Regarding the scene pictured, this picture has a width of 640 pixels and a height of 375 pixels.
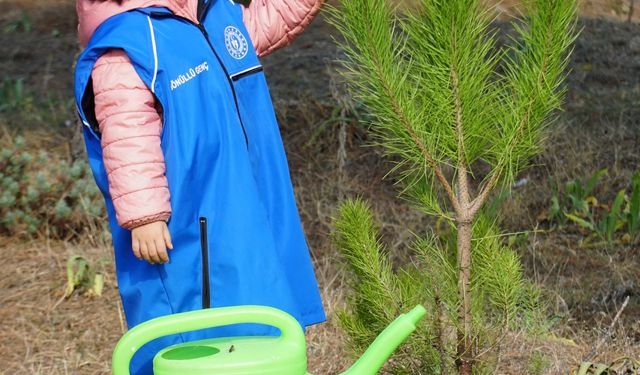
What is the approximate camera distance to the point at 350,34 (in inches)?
78.5

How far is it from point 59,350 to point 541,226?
210 centimetres

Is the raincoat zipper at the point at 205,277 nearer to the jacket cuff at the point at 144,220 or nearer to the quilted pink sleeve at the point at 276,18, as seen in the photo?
the jacket cuff at the point at 144,220

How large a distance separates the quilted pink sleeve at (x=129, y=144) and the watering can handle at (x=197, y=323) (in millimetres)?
386

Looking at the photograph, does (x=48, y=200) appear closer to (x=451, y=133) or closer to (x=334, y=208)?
(x=334, y=208)

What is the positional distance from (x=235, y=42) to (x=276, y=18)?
7.8 inches

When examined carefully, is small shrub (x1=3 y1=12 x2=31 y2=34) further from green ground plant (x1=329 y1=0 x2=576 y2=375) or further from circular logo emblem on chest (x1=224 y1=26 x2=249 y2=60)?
green ground plant (x1=329 y1=0 x2=576 y2=375)

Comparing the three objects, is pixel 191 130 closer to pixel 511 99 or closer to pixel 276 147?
pixel 276 147

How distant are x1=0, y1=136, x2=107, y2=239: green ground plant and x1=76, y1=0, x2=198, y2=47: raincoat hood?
1982mm

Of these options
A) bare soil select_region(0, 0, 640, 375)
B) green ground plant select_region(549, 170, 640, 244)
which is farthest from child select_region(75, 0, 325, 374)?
green ground plant select_region(549, 170, 640, 244)

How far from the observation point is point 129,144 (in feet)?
6.63

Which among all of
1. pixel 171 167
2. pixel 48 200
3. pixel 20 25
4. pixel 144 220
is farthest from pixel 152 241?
pixel 20 25

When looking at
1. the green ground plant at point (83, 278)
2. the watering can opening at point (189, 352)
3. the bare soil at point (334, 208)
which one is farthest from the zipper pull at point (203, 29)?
the green ground plant at point (83, 278)

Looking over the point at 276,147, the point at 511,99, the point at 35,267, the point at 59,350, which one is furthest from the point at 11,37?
the point at 511,99

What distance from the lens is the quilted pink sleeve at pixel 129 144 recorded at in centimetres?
201
